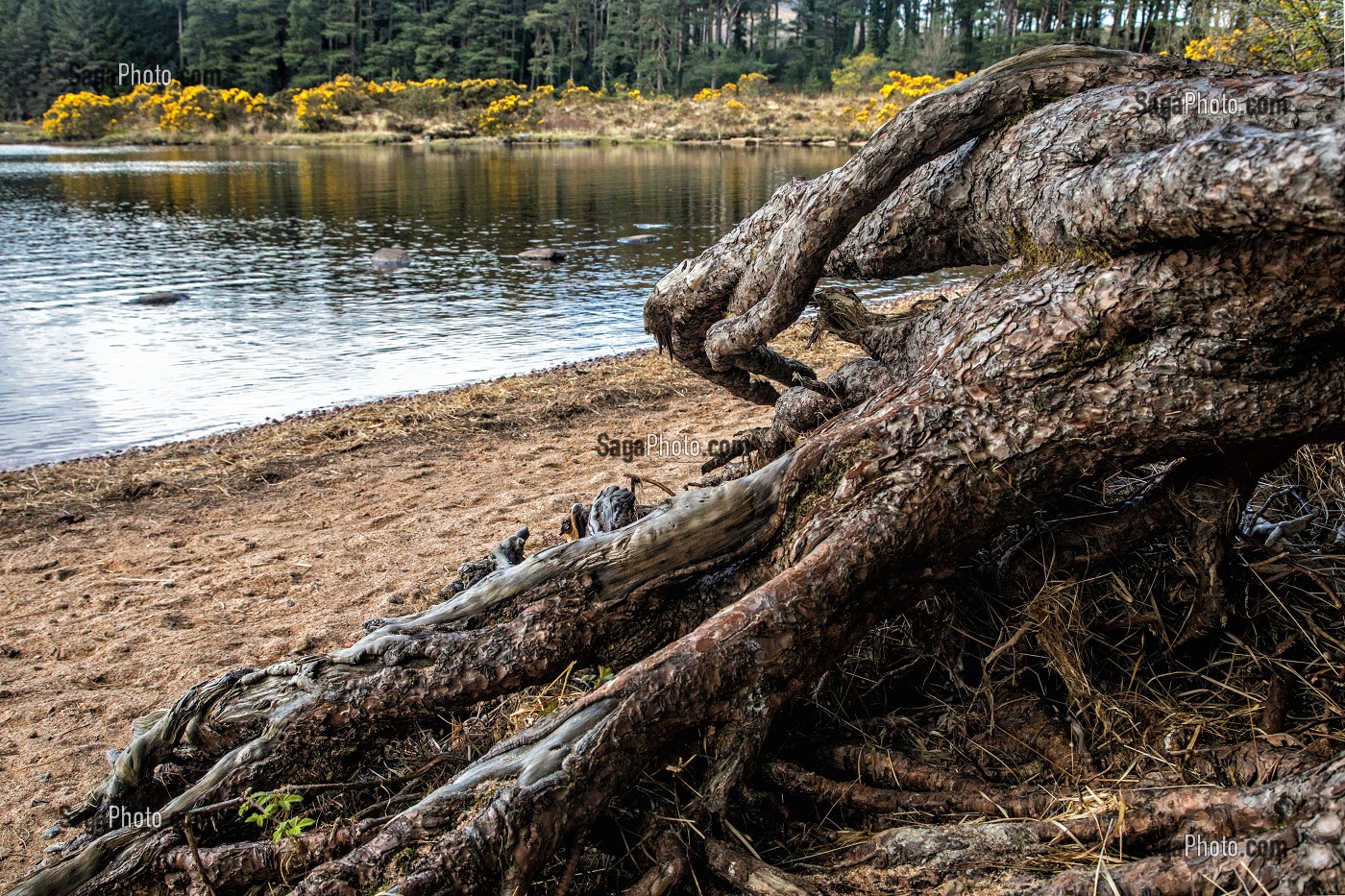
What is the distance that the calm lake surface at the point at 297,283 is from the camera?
12.4 meters

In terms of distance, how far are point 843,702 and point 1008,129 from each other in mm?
2096

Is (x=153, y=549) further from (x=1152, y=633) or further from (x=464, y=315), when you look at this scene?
(x=464, y=315)

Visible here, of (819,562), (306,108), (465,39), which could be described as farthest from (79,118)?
(819,562)

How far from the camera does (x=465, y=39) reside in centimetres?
8812

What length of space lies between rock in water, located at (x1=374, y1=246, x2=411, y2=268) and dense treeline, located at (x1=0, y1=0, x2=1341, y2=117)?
5586 centimetres
